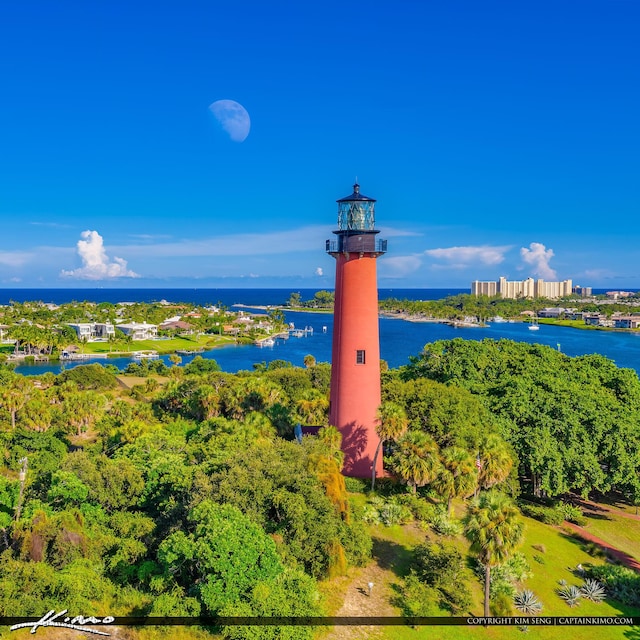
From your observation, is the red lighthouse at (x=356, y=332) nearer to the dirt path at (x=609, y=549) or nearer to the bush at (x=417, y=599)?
the bush at (x=417, y=599)

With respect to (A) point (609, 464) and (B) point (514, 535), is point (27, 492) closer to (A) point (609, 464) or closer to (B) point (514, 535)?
(B) point (514, 535)

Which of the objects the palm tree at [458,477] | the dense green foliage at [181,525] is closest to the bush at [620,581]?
the palm tree at [458,477]

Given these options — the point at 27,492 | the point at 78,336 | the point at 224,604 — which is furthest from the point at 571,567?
the point at 78,336

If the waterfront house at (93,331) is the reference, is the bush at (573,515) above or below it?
below

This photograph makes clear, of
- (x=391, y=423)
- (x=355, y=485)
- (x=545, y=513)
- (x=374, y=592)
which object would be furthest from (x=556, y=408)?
(x=374, y=592)

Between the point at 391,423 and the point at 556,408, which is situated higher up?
the point at 391,423
